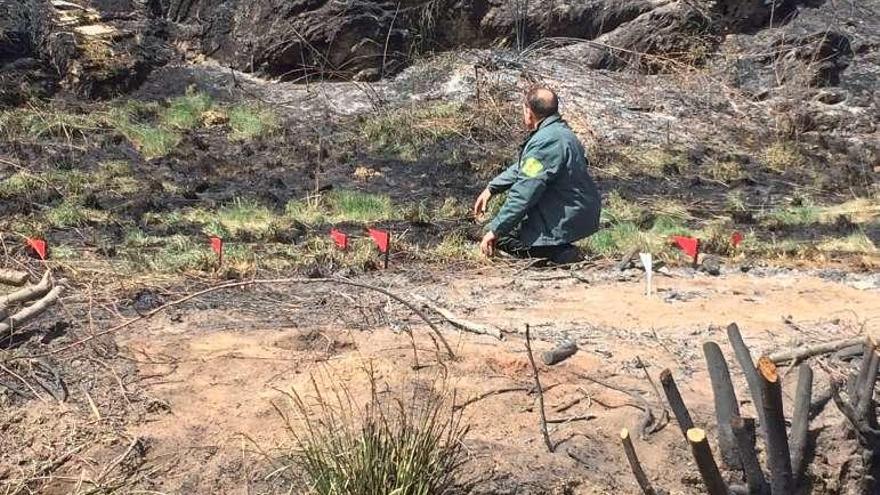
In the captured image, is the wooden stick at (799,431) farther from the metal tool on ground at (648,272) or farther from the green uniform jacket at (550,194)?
the green uniform jacket at (550,194)

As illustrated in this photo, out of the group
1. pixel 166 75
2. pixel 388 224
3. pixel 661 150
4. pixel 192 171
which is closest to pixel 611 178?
pixel 661 150

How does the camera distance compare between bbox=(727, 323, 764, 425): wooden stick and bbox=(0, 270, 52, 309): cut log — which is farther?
bbox=(0, 270, 52, 309): cut log

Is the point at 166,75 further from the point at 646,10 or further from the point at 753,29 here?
the point at 753,29

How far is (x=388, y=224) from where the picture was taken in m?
7.43

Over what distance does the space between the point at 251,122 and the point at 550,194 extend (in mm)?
5146

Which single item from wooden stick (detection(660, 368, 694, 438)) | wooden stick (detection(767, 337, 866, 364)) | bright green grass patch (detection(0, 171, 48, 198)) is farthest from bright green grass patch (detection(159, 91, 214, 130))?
wooden stick (detection(660, 368, 694, 438))

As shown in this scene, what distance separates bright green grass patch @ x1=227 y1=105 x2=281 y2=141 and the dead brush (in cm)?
685

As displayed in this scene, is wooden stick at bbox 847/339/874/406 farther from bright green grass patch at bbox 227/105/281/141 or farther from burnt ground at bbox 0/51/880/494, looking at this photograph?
bright green grass patch at bbox 227/105/281/141

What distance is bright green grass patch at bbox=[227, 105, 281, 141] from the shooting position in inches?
392

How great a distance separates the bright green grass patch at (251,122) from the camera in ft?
32.7

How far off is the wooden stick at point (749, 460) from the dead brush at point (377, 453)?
0.91 meters

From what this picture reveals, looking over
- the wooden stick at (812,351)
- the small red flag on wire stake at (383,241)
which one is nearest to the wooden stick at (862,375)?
the wooden stick at (812,351)

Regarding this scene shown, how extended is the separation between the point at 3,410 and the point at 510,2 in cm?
995

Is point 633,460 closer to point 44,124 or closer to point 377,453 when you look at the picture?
point 377,453
